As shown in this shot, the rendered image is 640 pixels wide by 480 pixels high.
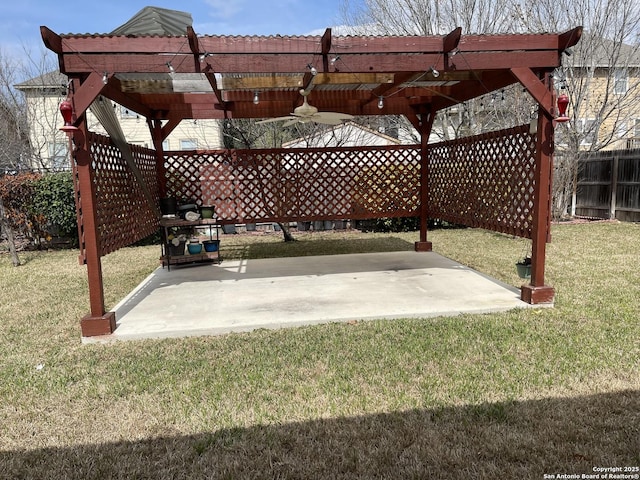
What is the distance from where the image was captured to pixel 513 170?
4.53 metres

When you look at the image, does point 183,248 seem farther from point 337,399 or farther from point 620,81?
point 620,81

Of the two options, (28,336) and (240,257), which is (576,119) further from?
(28,336)

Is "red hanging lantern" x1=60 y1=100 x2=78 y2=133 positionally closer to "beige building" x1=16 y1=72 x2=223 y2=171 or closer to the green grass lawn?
the green grass lawn

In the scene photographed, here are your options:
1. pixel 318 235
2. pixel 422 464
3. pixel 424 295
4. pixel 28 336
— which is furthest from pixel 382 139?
pixel 422 464

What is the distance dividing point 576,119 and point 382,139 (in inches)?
185

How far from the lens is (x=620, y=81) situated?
9922 mm

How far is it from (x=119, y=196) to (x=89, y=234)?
125 cm

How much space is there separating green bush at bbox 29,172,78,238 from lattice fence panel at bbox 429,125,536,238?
6.57 meters

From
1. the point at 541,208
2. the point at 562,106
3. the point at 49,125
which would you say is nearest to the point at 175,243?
the point at 541,208

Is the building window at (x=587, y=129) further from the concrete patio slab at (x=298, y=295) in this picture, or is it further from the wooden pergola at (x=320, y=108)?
the concrete patio slab at (x=298, y=295)

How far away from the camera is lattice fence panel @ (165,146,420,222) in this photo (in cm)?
631

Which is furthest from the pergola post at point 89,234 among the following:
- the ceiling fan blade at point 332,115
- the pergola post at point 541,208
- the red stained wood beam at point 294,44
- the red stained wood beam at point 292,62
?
the pergola post at point 541,208

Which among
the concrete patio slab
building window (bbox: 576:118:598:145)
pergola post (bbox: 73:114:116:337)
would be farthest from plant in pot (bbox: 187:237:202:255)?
building window (bbox: 576:118:598:145)

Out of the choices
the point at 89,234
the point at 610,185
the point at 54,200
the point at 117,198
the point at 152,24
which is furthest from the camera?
the point at 610,185
